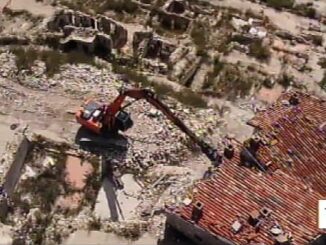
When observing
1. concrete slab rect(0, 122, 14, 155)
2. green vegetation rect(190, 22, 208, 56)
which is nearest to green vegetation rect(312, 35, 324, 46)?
green vegetation rect(190, 22, 208, 56)

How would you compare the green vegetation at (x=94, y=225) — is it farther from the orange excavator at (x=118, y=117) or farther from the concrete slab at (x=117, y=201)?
the orange excavator at (x=118, y=117)

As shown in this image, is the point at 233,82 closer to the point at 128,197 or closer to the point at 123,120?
the point at 123,120

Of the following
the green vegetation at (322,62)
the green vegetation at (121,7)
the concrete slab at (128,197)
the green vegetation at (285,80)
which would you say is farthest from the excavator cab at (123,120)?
the green vegetation at (322,62)

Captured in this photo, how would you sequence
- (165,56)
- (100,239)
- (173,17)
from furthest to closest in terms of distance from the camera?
(173,17) → (165,56) → (100,239)

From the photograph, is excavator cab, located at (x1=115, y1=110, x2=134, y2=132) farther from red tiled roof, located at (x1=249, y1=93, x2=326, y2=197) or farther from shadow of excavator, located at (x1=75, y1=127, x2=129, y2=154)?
red tiled roof, located at (x1=249, y1=93, x2=326, y2=197)

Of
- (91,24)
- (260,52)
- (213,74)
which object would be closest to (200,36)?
(213,74)

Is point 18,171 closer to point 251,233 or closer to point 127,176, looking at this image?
point 127,176
